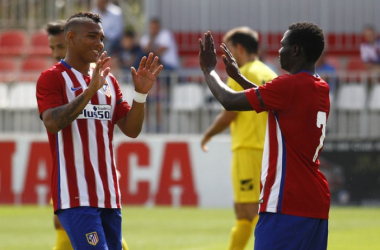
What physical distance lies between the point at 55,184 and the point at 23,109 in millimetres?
10485

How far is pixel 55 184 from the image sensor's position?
5.82 m

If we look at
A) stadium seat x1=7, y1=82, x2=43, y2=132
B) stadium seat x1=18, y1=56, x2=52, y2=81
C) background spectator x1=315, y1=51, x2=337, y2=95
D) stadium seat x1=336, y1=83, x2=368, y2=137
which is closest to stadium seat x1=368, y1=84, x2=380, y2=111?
stadium seat x1=336, y1=83, x2=368, y2=137

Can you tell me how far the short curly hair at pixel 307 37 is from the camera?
5527mm

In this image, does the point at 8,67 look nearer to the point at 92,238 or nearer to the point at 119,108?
the point at 119,108

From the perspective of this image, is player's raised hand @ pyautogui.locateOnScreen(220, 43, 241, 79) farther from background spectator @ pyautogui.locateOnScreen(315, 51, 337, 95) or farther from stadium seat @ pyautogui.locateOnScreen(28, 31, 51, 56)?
stadium seat @ pyautogui.locateOnScreen(28, 31, 51, 56)

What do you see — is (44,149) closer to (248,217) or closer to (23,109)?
(23,109)

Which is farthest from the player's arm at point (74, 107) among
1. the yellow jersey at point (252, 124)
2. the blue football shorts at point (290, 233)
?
the yellow jersey at point (252, 124)

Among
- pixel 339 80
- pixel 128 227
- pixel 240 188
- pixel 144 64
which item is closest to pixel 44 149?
pixel 128 227

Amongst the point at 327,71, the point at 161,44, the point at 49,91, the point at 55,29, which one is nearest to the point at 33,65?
the point at 161,44

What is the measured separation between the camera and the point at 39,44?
18797 mm

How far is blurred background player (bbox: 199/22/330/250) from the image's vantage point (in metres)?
5.46

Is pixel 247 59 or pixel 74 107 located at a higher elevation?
pixel 247 59

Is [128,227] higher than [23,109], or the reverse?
[23,109]

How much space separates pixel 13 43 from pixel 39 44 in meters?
0.87
